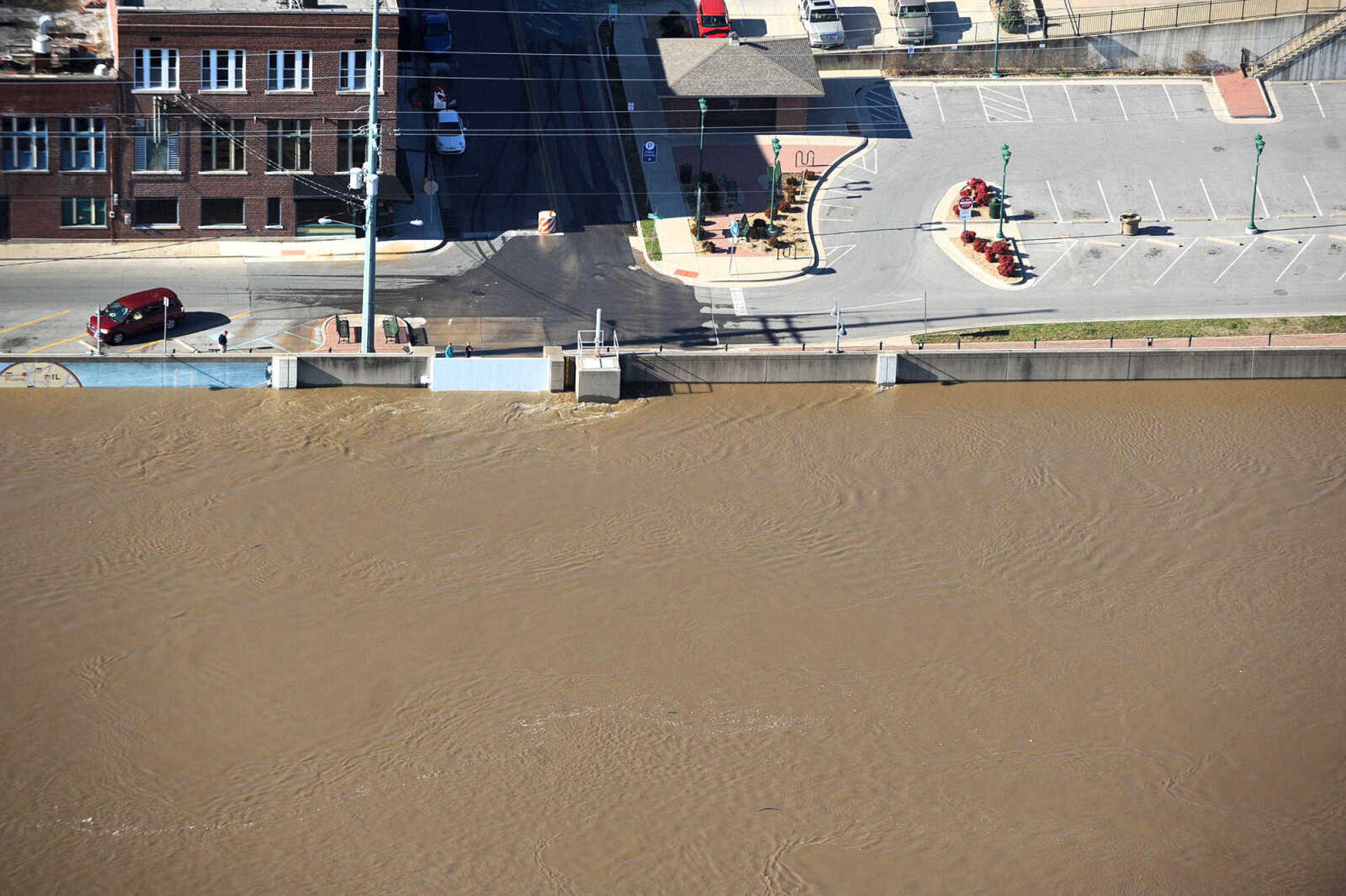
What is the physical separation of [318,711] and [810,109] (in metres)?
41.3

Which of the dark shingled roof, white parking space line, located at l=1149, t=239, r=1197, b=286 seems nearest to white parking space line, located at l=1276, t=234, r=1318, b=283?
white parking space line, located at l=1149, t=239, r=1197, b=286

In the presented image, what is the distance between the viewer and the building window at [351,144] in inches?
2657

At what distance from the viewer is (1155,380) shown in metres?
62.3

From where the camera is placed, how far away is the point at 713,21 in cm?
8000

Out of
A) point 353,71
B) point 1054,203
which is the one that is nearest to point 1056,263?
point 1054,203

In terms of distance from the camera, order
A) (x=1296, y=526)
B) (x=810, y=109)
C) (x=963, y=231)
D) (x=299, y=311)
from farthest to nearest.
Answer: (x=810, y=109) < (x=963, y=231) < (x=299, y=311) < (x=1296, y=526)

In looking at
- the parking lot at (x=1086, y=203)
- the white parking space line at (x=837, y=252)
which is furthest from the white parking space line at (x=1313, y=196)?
the white parking space line at (x=837, y=252)

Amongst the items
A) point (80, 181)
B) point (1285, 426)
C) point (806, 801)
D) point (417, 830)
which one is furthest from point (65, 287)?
point (1285, 426)

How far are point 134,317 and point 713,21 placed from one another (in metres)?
31.0

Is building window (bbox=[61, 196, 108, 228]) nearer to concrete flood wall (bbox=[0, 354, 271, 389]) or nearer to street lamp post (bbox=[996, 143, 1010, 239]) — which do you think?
concrete flood wall (bbox=[0, 354, 271, 389])

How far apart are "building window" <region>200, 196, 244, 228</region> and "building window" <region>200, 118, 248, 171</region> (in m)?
1.25

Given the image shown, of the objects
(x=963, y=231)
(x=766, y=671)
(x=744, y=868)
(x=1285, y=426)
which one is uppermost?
(x=963, y=231)

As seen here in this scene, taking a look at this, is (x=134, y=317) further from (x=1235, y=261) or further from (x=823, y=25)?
(x=1235, y=261)

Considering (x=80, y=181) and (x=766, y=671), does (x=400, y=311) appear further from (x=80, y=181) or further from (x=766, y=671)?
(x=766, y=671)
